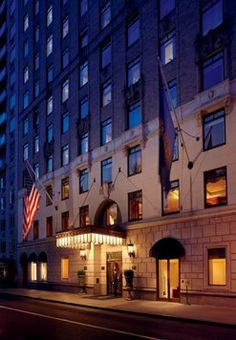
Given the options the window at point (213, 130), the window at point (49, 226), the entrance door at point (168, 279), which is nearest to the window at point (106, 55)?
the window at point (213, 130)

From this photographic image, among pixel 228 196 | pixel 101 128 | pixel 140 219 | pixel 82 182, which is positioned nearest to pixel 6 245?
pixel 82 182

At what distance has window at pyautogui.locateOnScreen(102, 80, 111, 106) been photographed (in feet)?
125

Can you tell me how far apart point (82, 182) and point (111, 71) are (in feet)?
29.4

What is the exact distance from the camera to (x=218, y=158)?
1050 inches

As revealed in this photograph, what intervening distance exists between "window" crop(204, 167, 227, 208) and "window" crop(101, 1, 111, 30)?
16720 mm

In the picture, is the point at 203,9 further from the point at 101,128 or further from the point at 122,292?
the point at 122,292

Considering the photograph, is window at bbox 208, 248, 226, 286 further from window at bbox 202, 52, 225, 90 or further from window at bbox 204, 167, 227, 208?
window at bbox 202, 52, 225, 90

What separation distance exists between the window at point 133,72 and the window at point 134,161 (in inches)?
177

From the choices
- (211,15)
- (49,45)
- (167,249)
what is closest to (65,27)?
(49,45)

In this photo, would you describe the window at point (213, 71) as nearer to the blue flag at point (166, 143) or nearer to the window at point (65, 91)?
the blue flag at point (166, 143)

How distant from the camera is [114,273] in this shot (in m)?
36.2

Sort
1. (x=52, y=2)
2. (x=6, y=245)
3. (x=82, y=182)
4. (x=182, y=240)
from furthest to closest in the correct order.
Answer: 1. (x=6, y=245)
2. (x=52, y=2)
3. (x=82, y=182)
4. (x=182, y=240)

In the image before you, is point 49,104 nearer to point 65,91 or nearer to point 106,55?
point 65,91

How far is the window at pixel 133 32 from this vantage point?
35.0 m
